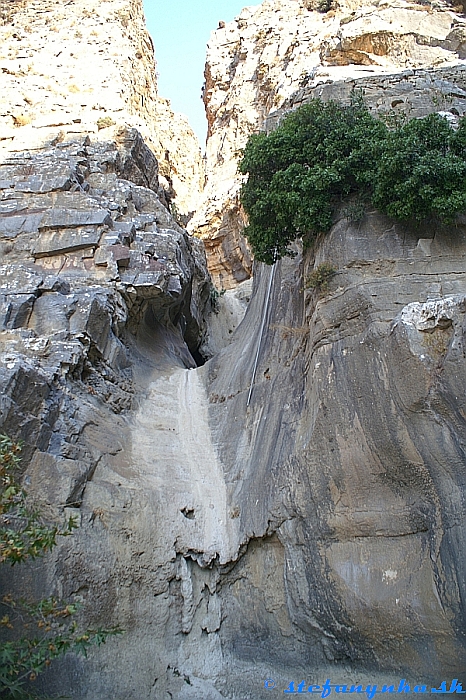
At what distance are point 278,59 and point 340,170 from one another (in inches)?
1047

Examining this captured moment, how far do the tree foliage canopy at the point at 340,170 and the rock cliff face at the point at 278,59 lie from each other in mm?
3649

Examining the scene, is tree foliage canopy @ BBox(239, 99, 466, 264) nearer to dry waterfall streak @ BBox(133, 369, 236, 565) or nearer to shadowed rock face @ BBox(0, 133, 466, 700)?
shadowed rock face @ BBox(0, 133, 466, 700)

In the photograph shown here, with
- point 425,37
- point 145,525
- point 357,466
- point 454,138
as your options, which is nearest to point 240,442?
point 145,525

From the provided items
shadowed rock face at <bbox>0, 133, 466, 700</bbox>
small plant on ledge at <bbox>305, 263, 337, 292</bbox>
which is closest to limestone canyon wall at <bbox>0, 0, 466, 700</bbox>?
shadowed rock face at <bbox>0, 133, 466, 700</bbox>

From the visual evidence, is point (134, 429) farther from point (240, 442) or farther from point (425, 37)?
point (425, 37)

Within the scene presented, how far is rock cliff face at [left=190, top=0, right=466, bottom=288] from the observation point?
24.2 metres

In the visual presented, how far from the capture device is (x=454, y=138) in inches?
448

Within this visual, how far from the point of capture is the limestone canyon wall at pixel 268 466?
884cm

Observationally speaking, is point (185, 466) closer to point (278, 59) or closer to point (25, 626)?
point (25, 626)

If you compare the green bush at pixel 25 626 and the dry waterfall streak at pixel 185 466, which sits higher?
the dry waterfall streak at pixel 185 466

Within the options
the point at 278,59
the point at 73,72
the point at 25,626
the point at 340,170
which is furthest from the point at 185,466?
the point at 278,59

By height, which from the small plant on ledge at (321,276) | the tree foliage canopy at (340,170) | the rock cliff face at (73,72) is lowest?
the small plant on ledge at (321,276)

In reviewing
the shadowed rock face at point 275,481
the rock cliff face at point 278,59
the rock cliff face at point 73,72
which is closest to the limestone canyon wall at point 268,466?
the shadowed rock face at point 275,481

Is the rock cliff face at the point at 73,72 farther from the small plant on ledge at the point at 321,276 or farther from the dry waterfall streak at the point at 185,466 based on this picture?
the small plant on ledge at the point at 321,276
